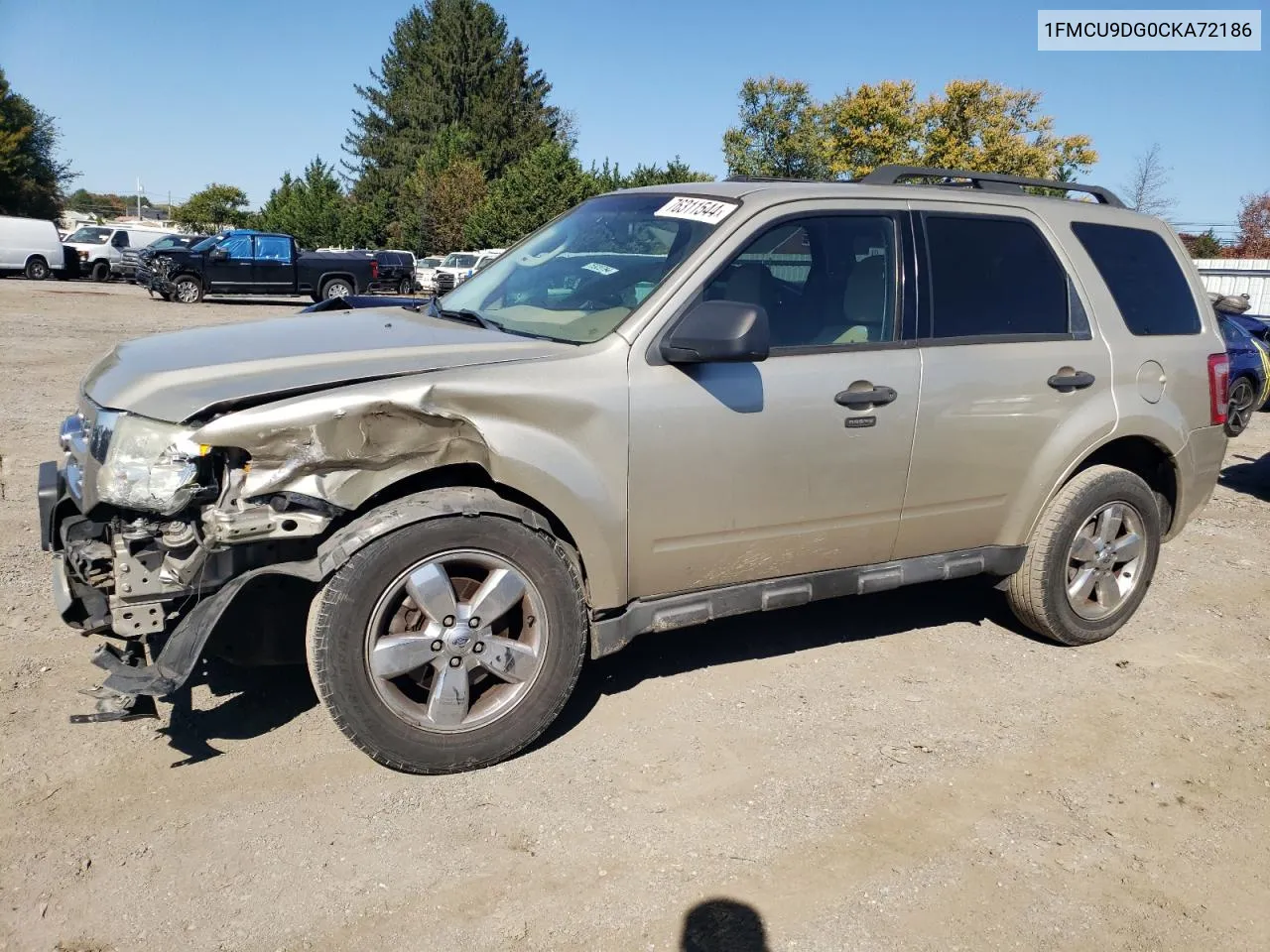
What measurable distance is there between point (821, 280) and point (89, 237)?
36501 mm

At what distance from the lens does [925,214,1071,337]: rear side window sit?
4.24m

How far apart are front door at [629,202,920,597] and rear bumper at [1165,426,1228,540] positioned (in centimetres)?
181

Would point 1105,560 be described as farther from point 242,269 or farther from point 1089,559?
point 242,269

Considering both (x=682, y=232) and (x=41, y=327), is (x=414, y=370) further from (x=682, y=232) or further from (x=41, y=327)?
(x=41, y=327)

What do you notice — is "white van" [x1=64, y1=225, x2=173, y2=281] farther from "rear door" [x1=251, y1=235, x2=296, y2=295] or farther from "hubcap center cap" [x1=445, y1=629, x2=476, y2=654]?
"hubcap center cap" [x1=445, y1=629, x2=476, y2=654]

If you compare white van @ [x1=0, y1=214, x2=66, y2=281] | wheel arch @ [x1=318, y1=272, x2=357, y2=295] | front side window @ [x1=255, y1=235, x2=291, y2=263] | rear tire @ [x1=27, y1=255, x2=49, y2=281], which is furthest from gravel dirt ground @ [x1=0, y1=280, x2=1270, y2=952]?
rear tire @ [x1=27, y1=255, x2=49, y2=281]

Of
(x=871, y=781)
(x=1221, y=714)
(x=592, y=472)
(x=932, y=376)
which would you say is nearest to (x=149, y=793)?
(x=592, y=472)

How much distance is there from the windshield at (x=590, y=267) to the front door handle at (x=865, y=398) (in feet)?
2.63

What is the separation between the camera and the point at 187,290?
25.6 metres

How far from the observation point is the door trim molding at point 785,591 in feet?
12.1

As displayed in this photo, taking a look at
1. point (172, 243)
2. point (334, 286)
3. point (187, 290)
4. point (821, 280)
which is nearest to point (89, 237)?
point (172, 243)

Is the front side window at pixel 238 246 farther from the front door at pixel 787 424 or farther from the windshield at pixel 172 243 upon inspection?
the front door at pixel 787 424

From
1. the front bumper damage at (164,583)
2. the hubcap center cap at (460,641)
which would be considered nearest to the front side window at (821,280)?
the hubcap center cap at (460,641)

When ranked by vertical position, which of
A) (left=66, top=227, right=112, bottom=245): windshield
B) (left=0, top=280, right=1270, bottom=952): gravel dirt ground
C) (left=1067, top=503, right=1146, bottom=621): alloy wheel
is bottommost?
(left=0, top=280, right=1270, bottom=952): gravel dirt ground
